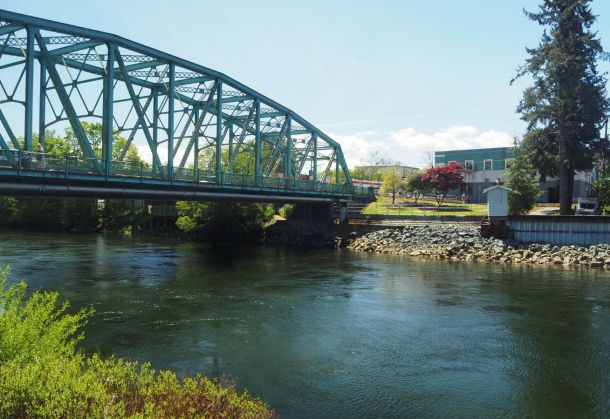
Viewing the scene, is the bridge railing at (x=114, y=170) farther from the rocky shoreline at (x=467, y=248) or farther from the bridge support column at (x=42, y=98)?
the rocky shoreline at (x=467, y=248)

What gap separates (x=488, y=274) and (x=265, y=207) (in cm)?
3606

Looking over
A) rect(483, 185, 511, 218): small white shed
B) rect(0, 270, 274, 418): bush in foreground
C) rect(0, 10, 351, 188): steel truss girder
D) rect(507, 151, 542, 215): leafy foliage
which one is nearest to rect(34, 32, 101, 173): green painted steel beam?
rect(0, 10, 351, 188): steel truss girder

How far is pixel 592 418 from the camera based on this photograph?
11.2 meters

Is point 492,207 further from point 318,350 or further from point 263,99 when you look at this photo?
point 318,350

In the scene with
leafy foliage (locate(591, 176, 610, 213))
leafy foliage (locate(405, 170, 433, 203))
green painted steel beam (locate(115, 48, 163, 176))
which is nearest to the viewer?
green painted steel beam (locate(115, 48, 163, 176))

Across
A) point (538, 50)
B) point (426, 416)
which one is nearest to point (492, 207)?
point (538, 50)

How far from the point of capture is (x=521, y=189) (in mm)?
50875

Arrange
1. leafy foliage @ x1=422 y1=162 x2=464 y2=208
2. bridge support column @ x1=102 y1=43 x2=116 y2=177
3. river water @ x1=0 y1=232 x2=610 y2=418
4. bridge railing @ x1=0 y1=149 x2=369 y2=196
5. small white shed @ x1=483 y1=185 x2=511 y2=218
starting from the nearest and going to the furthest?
river water @ x1=0 y1=232 x2=610 y2=418 → bridge railing @ x1=0 y1=149 x2=369 y2=196 → bridge support column @ x1=102 y1=43 x2=116 y2=177 → small white shed @ x1=483 y1=185 x2=511 y2=218 → leafy foliage @ x1=422 y1=162 x2=464 y2=208

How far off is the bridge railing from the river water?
6.00m

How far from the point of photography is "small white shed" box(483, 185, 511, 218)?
42.7 meters

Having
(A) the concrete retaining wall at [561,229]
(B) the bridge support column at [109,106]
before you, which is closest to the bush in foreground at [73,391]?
(B) the bridge support column at [109,106]

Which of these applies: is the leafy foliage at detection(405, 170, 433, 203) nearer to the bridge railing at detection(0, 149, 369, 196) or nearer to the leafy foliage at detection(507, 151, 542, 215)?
the leafy foliage at detection(507, 151, 542, 215)

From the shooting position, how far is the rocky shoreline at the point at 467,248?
37969 mm

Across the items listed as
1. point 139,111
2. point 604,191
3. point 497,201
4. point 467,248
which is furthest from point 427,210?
point 139,111
